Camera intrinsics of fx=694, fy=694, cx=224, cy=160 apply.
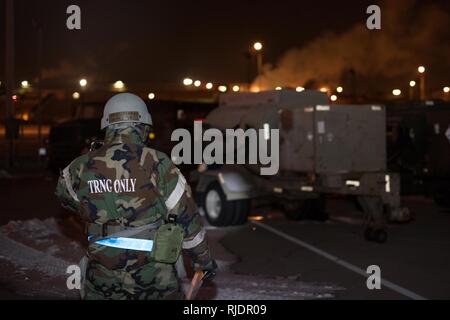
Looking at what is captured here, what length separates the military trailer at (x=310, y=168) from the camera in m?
10.9

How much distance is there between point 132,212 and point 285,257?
6363 mm

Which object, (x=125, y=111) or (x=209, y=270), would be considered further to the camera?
(x=125, y=111)

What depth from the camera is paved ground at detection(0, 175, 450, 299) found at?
Answer: 7.43 m

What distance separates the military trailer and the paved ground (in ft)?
1.50

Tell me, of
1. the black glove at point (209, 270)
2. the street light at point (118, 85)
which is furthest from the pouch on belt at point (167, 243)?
the street light at point (118, 85)

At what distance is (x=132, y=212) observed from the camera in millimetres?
3643

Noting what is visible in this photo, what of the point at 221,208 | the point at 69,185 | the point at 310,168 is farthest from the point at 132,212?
the point at 221,208

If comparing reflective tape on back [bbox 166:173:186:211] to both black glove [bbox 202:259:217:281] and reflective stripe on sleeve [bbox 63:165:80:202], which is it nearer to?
black glove [bbox 202:259:217:281]

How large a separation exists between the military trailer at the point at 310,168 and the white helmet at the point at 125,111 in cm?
746

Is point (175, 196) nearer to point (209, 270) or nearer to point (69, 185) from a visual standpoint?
point (209, 270)

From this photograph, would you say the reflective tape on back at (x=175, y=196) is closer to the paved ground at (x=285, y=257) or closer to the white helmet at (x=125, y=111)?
the white helmet at (x=125, y=111)

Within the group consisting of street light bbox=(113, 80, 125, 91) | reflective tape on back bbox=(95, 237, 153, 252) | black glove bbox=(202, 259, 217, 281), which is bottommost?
black glove bbox=(202, 259, 217, 281)

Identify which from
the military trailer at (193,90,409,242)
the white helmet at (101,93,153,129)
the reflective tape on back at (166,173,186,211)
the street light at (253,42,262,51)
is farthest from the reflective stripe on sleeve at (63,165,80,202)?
the street light at (253,42,262,51)

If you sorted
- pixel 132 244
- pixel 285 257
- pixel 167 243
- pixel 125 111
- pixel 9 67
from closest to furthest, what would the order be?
pixel 167 243 → pixel 132 244 → pixel 125 111 → pixel 285 257 → pixel 9 67
